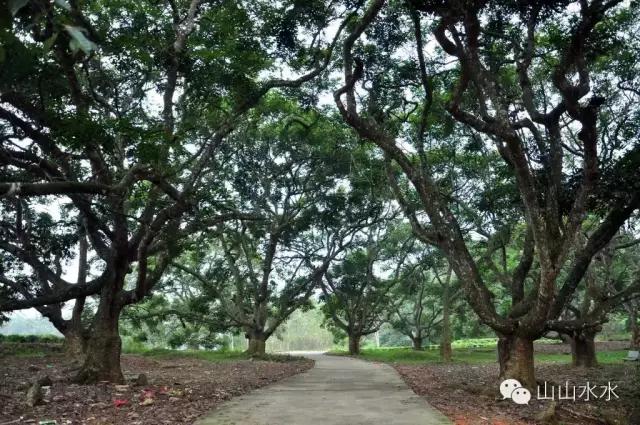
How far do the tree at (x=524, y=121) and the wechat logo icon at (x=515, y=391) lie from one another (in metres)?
0.24

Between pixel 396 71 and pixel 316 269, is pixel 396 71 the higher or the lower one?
the higher one

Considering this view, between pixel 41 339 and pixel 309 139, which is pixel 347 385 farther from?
pixel 41 339

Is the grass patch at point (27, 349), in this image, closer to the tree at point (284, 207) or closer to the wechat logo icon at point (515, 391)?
the tree at point (284, 207)

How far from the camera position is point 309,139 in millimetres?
21234

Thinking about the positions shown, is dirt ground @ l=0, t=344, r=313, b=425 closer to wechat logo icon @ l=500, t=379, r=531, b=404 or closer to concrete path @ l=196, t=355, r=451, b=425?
concrete path @ l=196, t=355, r=451, b=425

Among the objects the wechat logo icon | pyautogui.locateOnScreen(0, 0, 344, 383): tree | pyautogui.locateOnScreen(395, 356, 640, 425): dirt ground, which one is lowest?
pyautogui.locateOnScreen(395, 356, 640, 425): dirt ground

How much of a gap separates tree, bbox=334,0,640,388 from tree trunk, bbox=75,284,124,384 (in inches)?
264

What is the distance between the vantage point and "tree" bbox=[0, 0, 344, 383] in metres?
9.49

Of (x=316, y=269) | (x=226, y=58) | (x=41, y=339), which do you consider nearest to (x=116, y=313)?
(x=226, y=58)

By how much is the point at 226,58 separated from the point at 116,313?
6296mm

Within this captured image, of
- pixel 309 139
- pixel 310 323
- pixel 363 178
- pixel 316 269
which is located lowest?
pixel 310 323

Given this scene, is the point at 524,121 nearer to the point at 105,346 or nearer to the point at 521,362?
the point at 521,362

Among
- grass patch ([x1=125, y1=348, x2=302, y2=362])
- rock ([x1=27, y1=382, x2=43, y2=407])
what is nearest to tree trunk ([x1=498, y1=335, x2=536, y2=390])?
rock ([x1=27, y1=382, x2=43, y2=407])

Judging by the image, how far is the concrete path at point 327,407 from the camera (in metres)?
7.79
